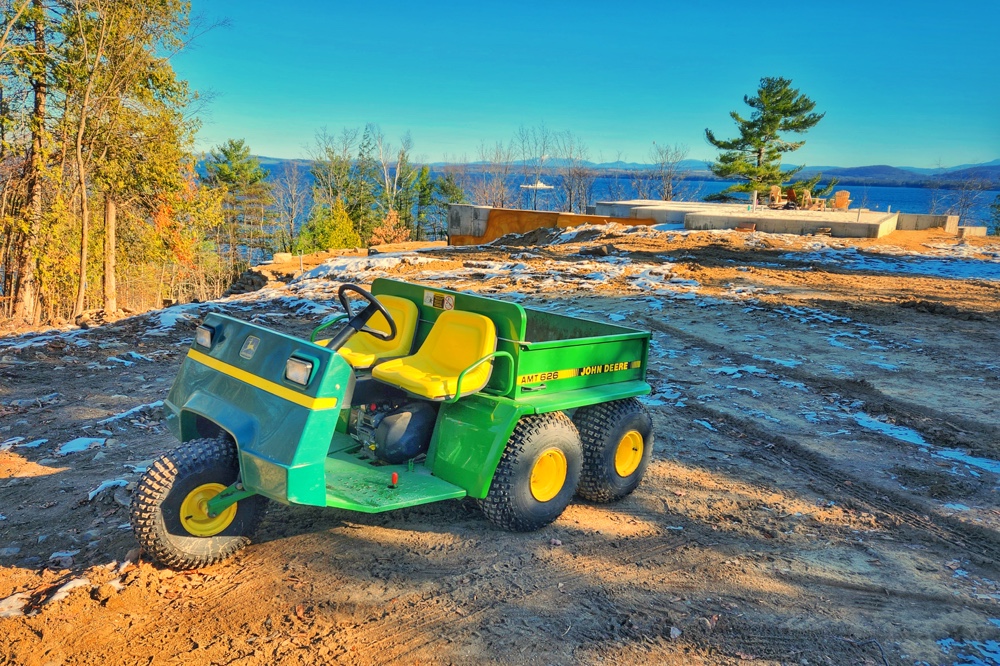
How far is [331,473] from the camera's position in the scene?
3990 mm

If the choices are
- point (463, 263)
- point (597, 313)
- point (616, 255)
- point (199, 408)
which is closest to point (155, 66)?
point (463, 263)

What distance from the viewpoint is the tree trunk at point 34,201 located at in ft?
52.1

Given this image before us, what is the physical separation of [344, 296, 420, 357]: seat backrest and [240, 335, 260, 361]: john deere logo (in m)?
1.09

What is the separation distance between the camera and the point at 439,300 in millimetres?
4777

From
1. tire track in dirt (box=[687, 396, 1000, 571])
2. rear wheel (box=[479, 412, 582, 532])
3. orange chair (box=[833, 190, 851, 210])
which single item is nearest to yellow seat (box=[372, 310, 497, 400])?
rear wheel (box=[479, 412, 582, 532])

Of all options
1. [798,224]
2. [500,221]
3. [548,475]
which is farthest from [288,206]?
[548,475]

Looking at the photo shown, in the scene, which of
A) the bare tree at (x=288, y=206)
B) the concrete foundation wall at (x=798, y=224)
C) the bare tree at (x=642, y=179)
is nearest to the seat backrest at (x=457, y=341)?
the concrete foundation wall at (x=798, y=224)

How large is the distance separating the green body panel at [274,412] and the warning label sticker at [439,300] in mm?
1217

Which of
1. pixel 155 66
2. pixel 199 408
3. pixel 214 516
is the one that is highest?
pixel 155 66

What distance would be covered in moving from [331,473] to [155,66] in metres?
17.0

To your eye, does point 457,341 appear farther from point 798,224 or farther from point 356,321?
point 798,224

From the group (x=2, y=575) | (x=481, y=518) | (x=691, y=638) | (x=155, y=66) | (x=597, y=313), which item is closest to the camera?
(x=691, y=638)

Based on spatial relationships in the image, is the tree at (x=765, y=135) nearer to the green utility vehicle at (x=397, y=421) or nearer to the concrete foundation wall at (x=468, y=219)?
the concrete foundation wall at (x=468, y=219)

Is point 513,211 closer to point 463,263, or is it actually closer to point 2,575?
point 463,263
